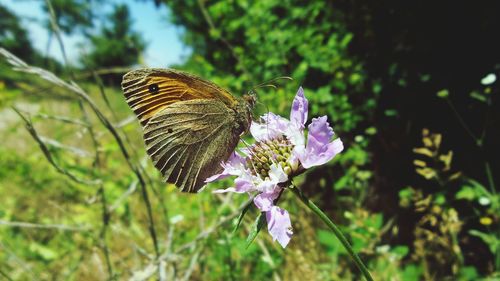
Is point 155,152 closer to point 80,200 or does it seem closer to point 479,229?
point 479,229

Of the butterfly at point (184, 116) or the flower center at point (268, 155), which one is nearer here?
the flower center at point (268, 155)

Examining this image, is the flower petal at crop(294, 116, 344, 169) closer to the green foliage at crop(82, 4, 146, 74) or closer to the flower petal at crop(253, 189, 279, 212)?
the flower petal at crop(253, 189, 279, 212)

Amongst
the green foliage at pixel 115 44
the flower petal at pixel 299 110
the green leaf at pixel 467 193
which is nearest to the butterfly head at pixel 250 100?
the flower petal at pixel 299 110

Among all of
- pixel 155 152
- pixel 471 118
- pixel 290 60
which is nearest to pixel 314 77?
pixel 290 60

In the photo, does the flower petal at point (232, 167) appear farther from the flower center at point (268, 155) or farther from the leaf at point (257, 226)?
the leaf at point (257, 226)

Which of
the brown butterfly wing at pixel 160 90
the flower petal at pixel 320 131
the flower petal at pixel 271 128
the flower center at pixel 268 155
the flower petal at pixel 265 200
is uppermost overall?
the brown butterfly wing at pixel 160 90

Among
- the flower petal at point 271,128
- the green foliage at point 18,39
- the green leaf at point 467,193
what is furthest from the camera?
the green foliage at point 18,39

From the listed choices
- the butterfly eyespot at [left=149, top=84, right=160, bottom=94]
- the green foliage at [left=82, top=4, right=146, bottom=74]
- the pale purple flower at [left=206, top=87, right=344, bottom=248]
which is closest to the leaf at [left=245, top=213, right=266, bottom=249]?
the pale purple flower at [left=206, top=87, right=344, bottom=248]
